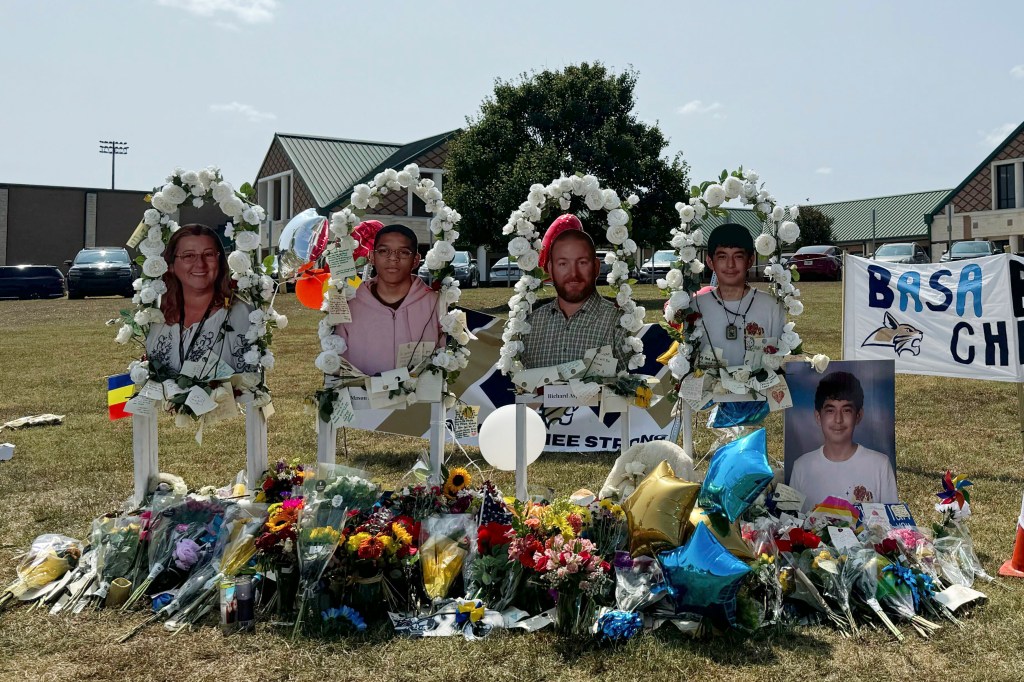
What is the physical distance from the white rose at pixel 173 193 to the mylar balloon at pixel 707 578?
374 centimetres

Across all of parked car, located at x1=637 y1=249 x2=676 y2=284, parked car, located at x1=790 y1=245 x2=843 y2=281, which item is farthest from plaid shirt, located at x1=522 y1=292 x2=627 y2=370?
parked car, located at x1=790 y1=245 x2=843 y2=281

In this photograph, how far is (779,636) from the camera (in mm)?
4246

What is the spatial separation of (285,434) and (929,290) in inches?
246

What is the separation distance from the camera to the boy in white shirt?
5.57 meters

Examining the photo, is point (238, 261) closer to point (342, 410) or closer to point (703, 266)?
point (342, 410)

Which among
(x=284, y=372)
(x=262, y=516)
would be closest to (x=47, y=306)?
(x=284, y=372)

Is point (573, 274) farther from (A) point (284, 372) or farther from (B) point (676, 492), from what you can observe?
(A) point (284, 372)

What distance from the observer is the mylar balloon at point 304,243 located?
671 cm

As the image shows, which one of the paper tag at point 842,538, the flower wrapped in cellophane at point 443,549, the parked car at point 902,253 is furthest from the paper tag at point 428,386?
the parked car at point 902,253

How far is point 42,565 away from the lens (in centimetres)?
495

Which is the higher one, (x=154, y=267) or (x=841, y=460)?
(x=154, y=267)

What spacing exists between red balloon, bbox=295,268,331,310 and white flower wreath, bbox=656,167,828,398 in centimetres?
248

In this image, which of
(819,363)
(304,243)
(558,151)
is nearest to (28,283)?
(558,151)

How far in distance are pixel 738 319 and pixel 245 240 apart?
325cm
